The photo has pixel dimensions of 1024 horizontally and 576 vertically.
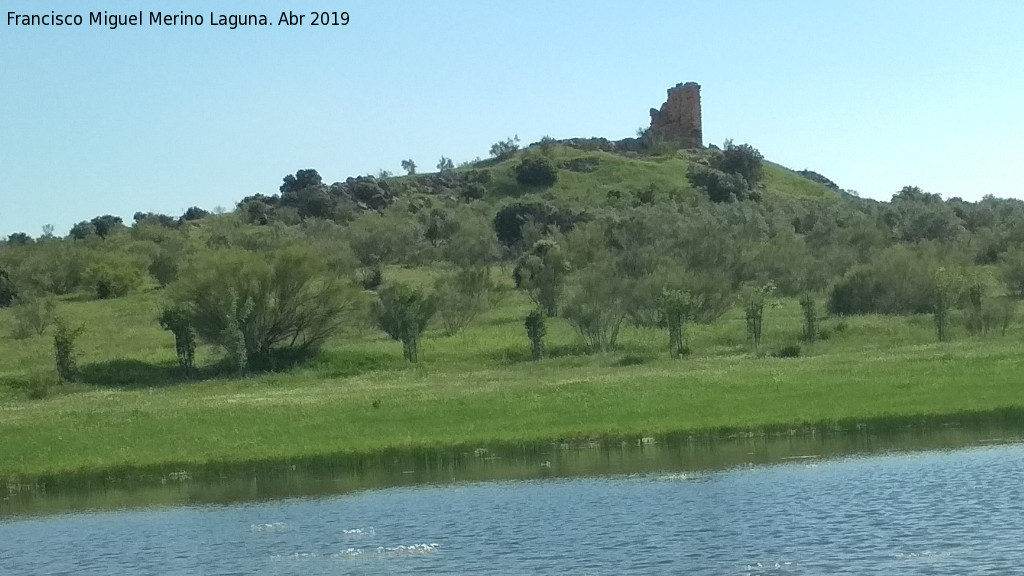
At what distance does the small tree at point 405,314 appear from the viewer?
209ft

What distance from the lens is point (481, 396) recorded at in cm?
4556

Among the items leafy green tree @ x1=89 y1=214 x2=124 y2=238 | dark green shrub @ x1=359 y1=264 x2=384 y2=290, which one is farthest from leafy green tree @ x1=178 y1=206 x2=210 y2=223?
dark green shrub @ x1=359 y1=264 x2=384 y2=290

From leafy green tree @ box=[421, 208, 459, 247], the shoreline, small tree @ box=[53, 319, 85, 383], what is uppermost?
leafy green tree @ box=[421, 208, 459, 247]

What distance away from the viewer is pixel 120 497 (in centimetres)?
3416

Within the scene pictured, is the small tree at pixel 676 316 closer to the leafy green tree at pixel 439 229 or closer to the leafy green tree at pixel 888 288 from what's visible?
the leafy green tree at pixel 888 288

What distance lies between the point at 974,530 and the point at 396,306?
49.3 m

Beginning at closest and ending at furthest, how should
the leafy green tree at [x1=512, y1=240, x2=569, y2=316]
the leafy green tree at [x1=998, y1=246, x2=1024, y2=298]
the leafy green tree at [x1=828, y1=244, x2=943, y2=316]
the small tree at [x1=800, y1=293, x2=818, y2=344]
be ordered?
the small tree at [x1=800, y1=293, x2=818, y2=344] → the leafy green tree at [x1=828, y1=244, x2=943, y2=316] → the leafy green tree at [x1=998, y1=246, x2=1024, y2=298] → the leafy green tree at [x1=512, y1=240, x2=569, y2=316]

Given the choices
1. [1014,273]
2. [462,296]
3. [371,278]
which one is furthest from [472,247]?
[1014,273]

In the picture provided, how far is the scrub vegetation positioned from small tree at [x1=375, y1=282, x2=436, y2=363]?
23 centimetres

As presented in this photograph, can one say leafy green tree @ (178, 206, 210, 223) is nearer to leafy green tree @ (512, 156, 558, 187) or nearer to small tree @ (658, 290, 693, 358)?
leafy green tree @ (512, 156, 558, 187)

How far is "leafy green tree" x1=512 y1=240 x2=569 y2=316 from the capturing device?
84.0 m

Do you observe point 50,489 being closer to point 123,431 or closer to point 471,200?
point 123,431

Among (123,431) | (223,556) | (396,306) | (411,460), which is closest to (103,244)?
(396,306)

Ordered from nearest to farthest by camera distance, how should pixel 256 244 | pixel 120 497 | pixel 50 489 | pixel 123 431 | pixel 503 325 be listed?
pixel 120 497 < pixel 50 489 < pixel 123 431 < pixel 503 325 < pixel 256 244
